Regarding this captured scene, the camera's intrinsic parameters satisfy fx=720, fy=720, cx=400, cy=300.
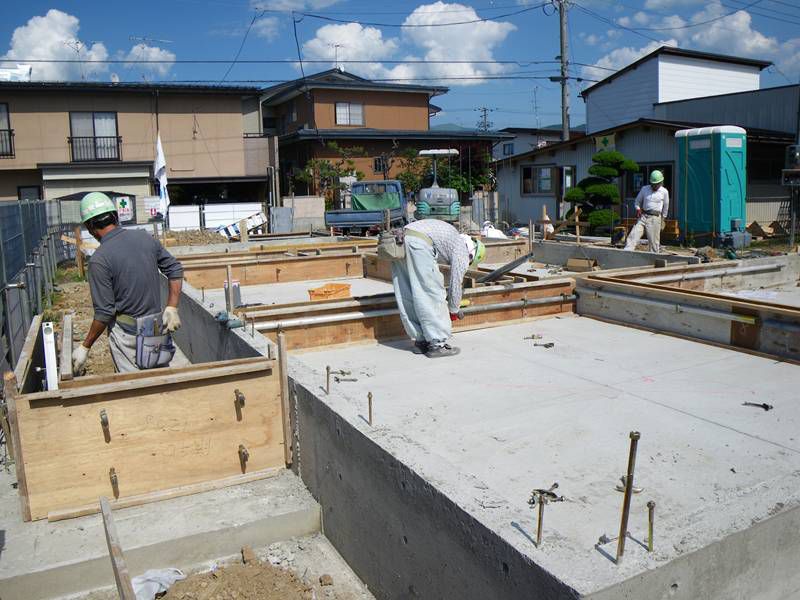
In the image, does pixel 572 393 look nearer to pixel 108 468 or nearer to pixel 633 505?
pixel 633 505

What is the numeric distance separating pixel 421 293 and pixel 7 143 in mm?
27217

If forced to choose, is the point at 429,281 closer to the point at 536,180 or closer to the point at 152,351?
the point at 152,351

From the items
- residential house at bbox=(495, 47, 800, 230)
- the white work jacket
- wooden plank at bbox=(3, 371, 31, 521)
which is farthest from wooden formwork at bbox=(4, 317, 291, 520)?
residential house at bbox=(495, 47, 800, 230)

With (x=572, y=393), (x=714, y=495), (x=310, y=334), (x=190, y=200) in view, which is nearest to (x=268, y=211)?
(x=190, y=200)

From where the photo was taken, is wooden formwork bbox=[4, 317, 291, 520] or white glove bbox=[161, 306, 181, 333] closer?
wooden formwork bbox=[4, 317, 291, 520]

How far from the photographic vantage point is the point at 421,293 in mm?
5980

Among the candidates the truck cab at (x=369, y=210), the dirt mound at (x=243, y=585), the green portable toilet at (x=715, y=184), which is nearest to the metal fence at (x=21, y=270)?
the dirt mound at (x=243, y=585)

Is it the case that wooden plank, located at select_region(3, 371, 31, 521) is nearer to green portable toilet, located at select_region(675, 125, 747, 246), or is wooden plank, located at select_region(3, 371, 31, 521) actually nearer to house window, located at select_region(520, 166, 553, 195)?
green portable toilet, located at select_region(675, 125, 747, 246)

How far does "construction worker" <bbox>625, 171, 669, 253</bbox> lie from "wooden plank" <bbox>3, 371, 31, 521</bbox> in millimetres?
10609

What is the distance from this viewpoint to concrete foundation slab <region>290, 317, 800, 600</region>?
8.59ft

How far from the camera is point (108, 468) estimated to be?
14.1ft

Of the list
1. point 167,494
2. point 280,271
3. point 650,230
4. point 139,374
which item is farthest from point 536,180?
point 167,494

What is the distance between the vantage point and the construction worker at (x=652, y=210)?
12.2m

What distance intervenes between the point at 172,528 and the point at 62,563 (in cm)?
57
